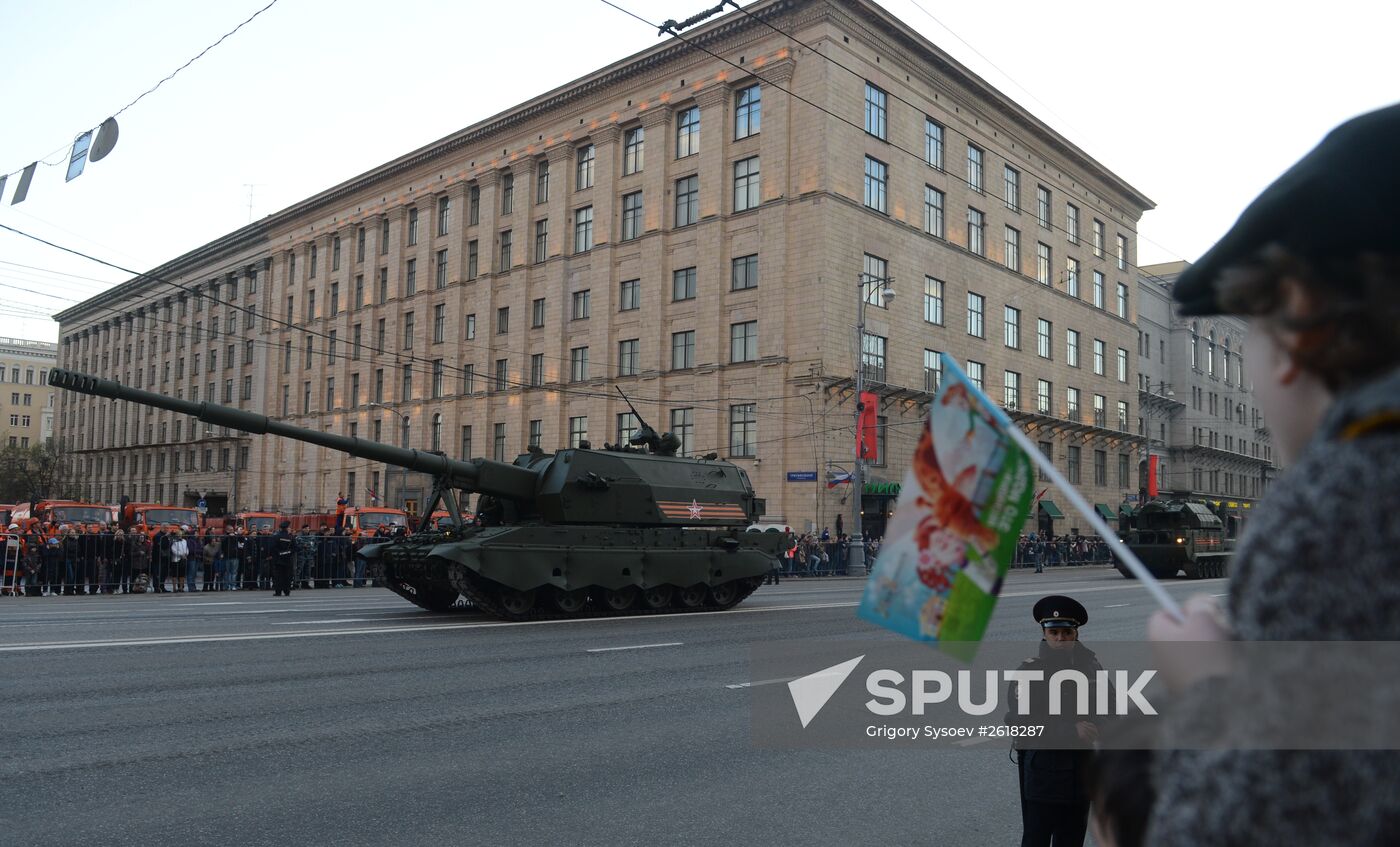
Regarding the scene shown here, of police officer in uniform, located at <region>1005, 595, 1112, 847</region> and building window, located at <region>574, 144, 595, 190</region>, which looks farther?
building window, located at <region>574, 144, 595, 190</region>

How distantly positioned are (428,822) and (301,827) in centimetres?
59

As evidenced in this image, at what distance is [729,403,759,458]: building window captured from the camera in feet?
128

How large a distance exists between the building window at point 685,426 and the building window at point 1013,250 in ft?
55.3

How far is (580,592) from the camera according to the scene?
1694 cm

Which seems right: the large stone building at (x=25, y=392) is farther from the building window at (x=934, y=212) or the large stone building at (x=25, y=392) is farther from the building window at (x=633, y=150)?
the building window at (x=934, y=212)

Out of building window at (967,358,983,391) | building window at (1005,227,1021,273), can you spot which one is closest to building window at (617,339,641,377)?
building window at (967,358,983,391)

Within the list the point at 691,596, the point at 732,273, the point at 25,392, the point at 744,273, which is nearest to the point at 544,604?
the point at 691,596

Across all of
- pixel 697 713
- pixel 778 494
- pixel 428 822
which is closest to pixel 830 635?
pixel 697 713

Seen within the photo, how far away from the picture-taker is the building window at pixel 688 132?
4238cm

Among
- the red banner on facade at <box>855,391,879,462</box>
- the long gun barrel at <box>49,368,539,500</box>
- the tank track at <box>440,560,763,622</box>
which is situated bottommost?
the tank track at <box>440,560,763,622</box>

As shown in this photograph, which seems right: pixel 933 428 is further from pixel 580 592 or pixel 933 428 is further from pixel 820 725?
pixel 580 592

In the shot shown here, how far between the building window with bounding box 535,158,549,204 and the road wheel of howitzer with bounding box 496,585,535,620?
3512cm

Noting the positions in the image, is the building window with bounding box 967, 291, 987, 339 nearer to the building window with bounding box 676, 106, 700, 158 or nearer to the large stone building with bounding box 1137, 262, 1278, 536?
the building window with bounding box 676, 106, 700, 158

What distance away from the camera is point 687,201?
42.8 m
